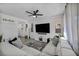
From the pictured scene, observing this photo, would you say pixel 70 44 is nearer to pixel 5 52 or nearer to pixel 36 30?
pixel 36 30

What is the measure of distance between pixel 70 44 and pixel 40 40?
0.61 metres

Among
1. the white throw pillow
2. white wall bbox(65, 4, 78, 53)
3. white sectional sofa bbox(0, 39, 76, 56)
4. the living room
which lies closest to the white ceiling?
the living room

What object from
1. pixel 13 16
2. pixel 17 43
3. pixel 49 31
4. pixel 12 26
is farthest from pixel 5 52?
pixel 49 31

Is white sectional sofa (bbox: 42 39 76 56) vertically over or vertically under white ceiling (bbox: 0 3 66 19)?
A: under

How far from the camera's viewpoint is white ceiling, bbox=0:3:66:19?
1.61 meters

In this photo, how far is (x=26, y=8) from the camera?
1642 mm

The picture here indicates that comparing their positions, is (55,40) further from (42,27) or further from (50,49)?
(42,27)

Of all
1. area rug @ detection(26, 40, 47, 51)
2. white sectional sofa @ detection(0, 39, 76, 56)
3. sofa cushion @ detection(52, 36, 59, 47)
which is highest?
sofa cushion @ detection(52, 36, 59, 47)

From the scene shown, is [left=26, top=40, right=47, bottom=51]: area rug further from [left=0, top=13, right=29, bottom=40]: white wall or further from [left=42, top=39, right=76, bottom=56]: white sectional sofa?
[left=0, top=13, right=29, bottom=40]: white wall

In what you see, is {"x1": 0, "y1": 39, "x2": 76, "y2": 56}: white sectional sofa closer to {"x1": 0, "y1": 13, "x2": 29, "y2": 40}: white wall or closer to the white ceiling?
{"x1": 0, "y1": 13, "x2": 29, "y2": 40}: white wall

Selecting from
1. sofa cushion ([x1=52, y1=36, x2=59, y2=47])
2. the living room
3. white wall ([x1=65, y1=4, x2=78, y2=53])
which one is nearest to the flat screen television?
the living room

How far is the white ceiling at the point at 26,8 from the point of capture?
1.61 meters

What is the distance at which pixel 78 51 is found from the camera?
150 cm

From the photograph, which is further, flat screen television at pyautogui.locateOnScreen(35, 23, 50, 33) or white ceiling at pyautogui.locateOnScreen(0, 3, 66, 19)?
flat screen television at pyautogui.locateOnScreen(35, 23, 50, 33)
